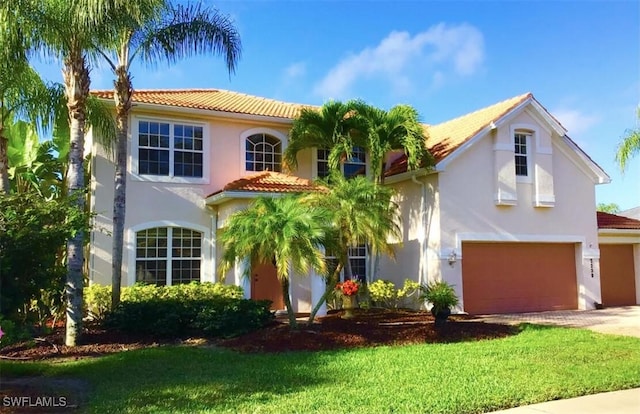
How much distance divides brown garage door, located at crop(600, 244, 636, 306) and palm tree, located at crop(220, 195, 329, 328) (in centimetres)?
1465

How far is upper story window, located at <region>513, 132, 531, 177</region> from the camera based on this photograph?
64.5 ft

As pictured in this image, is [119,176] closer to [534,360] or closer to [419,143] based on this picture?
[419,143]

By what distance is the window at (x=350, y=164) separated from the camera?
20281 millimetres

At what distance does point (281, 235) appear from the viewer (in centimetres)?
1191

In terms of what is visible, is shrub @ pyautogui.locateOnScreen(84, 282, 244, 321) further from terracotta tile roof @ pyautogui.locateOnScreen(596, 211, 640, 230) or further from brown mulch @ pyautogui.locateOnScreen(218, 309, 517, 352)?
terracotta tile roof @ pyautogui.locateOnScreen(596, 211, 640, 230)

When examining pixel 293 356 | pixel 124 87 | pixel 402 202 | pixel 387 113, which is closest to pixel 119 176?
pixel 124 87

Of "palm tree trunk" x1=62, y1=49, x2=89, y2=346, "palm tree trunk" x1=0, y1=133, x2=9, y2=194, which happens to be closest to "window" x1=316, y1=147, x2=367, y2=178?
"palm tree trunk" x1=62, y1=49, x2=89, y2=346

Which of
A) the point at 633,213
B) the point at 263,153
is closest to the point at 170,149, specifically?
the point at 263,153

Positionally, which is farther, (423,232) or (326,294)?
(423,232)

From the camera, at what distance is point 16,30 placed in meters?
11.6

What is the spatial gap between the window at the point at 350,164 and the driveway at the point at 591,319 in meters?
6.82

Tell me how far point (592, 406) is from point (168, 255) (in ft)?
43.4

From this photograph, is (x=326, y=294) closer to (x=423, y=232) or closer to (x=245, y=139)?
A: (x=423, y=232)

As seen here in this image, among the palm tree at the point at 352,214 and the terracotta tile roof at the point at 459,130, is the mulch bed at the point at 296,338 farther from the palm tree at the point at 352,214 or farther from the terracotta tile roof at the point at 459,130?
the terracotta tile roof at the point at 459,130
